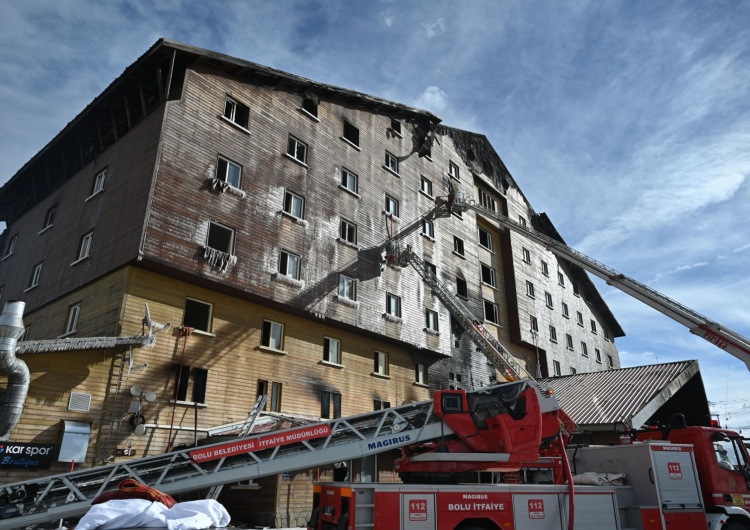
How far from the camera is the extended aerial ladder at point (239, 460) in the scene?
31.2 ft

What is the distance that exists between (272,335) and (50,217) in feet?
44.3

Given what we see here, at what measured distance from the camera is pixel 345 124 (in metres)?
29.3

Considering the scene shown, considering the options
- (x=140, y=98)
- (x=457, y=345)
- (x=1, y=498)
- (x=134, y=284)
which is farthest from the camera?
(x=457, y=345)

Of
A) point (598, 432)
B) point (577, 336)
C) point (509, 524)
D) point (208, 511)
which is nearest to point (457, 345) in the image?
point (598, 432)

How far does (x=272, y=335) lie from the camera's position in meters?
22.3

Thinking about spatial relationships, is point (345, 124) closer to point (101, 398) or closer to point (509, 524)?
point (101, 398)

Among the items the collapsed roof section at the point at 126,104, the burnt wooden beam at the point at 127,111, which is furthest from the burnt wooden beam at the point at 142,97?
Result: the burnt wooden beam at the point at 127,111

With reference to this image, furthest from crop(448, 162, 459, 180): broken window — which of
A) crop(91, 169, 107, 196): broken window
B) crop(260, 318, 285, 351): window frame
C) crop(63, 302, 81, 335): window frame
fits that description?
crop(63, 302, 81, 335): window frame

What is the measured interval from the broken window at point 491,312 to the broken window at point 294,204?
17155 millimetres

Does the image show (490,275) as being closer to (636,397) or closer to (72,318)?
(636,397)

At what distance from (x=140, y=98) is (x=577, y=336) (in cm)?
4012

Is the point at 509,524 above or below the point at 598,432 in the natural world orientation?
below

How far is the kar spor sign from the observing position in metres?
10.3

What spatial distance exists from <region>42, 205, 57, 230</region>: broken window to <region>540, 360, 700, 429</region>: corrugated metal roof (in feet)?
84.9
